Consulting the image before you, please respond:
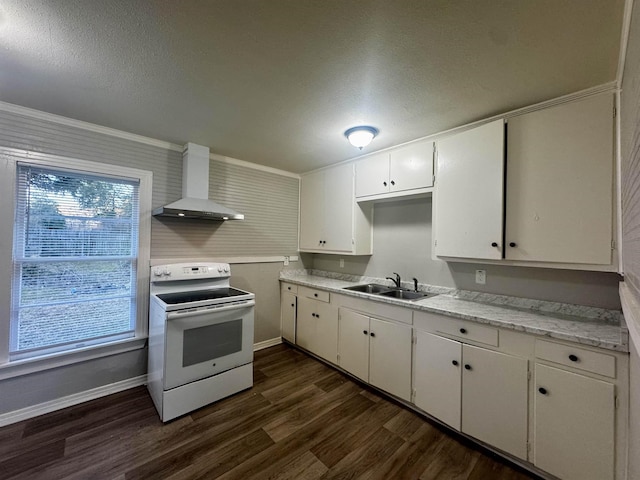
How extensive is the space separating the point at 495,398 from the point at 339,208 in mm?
2329

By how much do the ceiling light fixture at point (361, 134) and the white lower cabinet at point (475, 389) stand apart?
1737 mm

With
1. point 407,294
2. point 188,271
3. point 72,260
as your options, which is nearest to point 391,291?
point 407,294

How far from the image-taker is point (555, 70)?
1.55 metres

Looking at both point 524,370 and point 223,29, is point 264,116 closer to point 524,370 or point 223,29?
point 223,29

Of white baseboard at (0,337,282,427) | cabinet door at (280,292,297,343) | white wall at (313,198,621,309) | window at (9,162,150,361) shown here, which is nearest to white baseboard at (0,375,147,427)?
white baseboard at (0,337,282,427)

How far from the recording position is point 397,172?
→ 2723mm

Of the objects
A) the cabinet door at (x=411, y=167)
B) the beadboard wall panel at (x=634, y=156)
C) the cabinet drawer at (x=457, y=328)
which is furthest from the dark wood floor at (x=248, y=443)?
the cabinet door at (x=411, y=167)

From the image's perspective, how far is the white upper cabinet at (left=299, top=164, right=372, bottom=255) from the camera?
3.22 meters

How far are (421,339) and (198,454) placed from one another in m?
1.82

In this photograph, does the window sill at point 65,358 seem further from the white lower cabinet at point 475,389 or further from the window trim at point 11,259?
the white lower cabinet at point 475,389

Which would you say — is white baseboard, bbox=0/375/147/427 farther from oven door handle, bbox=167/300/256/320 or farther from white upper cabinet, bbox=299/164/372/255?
white upper cabinet, bbox=299/164/372/255

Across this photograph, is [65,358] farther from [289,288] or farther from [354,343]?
[354,343]

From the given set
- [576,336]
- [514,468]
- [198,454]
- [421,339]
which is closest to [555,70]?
[576,336]

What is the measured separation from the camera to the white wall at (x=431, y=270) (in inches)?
74.4
